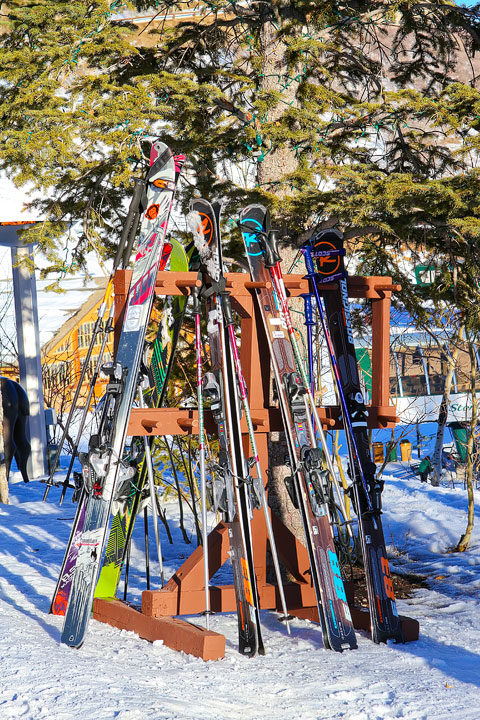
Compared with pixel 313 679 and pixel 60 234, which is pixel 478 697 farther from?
pixel 60 234

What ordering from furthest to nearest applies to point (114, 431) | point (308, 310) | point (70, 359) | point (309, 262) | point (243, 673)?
point (70, 359), point (308, 310), point (309, 262), point (114, 431), point (243, 673)

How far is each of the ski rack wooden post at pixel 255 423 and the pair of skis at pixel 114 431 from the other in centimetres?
9

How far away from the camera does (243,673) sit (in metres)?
3.29

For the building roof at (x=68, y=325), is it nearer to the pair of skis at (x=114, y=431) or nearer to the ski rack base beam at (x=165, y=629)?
the pair of skis at (x=114, y=431)

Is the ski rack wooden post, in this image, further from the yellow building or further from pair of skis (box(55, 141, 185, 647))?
the yellow building

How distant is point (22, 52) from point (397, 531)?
214 inches

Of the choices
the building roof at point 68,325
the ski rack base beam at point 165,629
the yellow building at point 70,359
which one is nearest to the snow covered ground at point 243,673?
the ski rack base beam at point 165,629

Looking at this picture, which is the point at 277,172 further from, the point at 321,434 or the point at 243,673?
the point at 243,673

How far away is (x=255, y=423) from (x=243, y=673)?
52.2 inches

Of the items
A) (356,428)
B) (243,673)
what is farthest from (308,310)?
(243,673)

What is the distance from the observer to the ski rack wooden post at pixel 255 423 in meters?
3.90

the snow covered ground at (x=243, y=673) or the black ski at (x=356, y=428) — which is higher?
the black ski at (x=356, y=428)

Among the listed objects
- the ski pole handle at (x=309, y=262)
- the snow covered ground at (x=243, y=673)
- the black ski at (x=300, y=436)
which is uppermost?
the ski pole handle at (x=309, y=262)

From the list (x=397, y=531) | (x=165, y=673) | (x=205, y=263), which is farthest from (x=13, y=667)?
(x=397, y=531)
